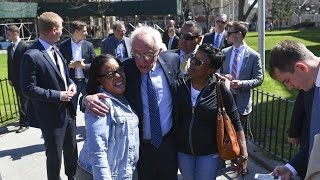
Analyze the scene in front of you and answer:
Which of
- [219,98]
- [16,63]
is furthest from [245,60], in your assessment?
[16,63]

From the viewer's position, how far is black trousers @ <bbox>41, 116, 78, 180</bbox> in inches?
171

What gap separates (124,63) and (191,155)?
0.96 metres

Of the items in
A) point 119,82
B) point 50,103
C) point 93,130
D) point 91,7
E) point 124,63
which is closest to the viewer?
point 93,130

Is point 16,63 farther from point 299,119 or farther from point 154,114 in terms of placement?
point 299,119

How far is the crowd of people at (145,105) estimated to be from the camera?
2607 mm

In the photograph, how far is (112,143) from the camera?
8.74ft

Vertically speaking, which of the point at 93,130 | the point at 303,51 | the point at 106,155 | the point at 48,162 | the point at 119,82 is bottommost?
the point at 48,162

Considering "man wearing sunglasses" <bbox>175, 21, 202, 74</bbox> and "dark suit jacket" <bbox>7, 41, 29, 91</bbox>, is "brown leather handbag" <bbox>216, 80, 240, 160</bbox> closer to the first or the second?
"man wearing sunglasses" <bbox>175, 21, 202, 74</bbox>

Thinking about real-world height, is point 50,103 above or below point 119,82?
below

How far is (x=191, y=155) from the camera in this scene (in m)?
3.32

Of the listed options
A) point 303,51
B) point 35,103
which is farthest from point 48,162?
point 303,51

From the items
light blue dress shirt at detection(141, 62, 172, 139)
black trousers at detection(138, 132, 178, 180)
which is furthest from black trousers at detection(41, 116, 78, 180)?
light blue dress shirt at detection(141, 62, 172, 139)

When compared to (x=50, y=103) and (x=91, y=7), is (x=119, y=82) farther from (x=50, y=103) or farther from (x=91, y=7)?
(x=91, y=7)

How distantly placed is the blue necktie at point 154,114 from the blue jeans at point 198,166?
374 millimetres
